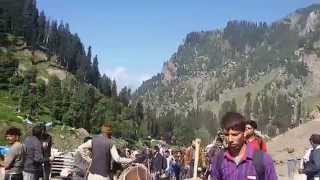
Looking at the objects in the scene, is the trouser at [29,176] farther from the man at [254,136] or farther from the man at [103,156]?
the man at [254,136]

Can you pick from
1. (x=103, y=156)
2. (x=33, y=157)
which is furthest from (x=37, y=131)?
(x=103, y=156)

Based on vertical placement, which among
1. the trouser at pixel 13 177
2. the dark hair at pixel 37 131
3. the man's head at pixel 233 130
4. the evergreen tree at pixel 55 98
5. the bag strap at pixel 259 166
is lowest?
the trouser at pixel 13 177

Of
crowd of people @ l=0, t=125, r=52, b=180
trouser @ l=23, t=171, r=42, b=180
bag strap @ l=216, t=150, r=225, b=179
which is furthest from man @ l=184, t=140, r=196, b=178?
bag strap @ l=216, t=150, r=225, b=179

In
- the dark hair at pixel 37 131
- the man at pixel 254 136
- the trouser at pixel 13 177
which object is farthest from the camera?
the dark hair at pixel 37 131

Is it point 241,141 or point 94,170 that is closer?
point 241,141

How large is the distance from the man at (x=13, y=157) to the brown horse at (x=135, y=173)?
1810 millimetres

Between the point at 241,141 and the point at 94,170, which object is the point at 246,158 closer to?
the point at 241,141

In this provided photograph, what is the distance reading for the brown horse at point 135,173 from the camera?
440 inches

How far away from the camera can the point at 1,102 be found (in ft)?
504

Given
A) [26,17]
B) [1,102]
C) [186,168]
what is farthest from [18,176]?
[26,17]

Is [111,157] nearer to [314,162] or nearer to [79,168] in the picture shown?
[79,168]

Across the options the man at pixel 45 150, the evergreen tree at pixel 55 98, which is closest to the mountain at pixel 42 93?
the evergreen tree at pixel 55 98

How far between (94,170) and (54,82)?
15544 cm

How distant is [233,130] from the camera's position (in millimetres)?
5039
